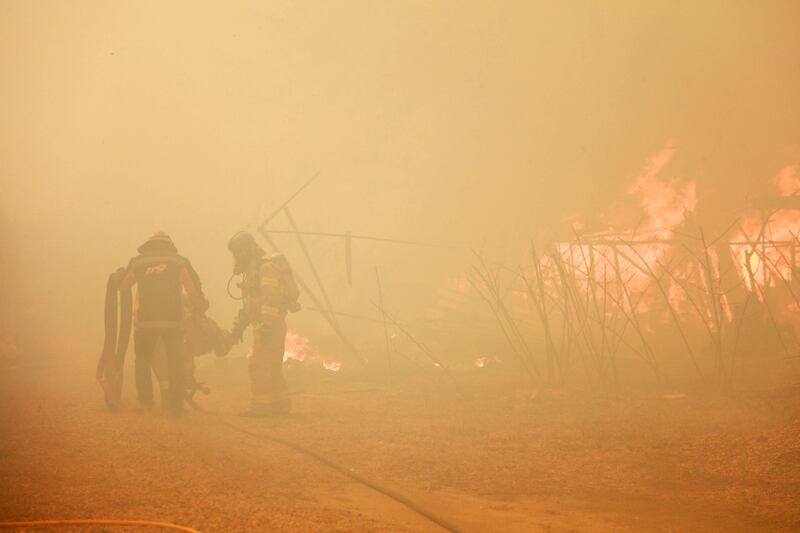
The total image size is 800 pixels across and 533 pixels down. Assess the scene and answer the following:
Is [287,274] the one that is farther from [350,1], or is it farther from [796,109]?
[350,1]

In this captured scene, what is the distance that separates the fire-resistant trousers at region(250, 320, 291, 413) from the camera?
25.1 feet

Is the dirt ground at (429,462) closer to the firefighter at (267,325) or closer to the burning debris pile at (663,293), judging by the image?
the firefighter at (267,325)

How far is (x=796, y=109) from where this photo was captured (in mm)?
19016

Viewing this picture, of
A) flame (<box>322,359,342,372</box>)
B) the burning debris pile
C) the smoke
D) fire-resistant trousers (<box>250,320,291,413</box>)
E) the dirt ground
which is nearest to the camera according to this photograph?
the dirt ground

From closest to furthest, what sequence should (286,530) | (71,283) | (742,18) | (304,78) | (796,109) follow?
(286,530)
(796,109)
(742,18)
(71,283)
(304,78)

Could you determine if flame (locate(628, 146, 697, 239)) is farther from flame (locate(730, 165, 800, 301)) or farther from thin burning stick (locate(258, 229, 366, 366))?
thin burning stick (locate(258, 229, 366, 366))

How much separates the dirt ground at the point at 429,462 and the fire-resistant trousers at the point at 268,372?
0.38m

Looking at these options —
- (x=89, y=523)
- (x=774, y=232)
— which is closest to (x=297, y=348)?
(x=774, y=232)

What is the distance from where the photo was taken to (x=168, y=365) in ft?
23.0

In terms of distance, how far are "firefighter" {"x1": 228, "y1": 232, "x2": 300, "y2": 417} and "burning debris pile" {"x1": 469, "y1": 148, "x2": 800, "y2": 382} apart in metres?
2.56

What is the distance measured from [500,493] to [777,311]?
11018 mm

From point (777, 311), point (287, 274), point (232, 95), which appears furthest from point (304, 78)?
point (287, 274)

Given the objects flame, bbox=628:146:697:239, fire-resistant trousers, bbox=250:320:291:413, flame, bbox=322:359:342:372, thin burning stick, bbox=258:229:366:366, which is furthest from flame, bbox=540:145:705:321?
fire-resistant trousers, bbox=250:320:291:413

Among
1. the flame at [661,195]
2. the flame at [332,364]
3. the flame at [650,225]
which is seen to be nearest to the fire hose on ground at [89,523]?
the flame at [332,364]
